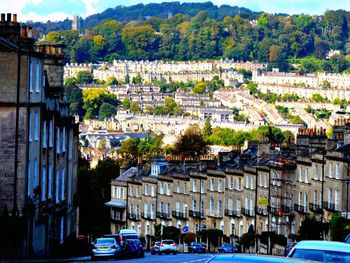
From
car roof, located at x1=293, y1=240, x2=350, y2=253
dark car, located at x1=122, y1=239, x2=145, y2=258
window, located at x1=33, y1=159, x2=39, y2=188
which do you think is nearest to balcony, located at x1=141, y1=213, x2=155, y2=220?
dark car, located at x1=122, y1=239, x2=145, y2=258

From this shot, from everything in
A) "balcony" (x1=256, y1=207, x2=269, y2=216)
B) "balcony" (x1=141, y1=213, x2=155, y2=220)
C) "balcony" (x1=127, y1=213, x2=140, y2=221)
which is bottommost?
"balcony" (x1=127, y1=213, x2=140, y2=221)

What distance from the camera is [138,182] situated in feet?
279

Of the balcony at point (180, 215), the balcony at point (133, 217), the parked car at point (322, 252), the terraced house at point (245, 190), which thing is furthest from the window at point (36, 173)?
the balcony at point (133, 217)

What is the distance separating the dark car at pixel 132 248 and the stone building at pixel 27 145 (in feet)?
6.18

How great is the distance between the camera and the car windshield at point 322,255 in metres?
23.3

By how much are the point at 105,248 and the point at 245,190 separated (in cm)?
3096

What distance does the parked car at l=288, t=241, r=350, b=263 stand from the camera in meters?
23.3

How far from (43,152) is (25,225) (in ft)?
12.3

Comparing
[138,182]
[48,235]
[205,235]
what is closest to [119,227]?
[138,182]

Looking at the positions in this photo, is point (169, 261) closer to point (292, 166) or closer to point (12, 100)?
point (12, 100)

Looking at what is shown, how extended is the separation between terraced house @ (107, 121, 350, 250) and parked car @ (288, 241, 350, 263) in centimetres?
3373

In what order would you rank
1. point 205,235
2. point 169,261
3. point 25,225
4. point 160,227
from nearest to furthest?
point 25,225
point 169,261
point 205,235
point 160,227

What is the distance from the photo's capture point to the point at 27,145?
3859 cm

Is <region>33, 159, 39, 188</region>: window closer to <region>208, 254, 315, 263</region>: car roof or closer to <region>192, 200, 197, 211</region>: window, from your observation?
<region>208, 254, 315, 263</region>: car roof
